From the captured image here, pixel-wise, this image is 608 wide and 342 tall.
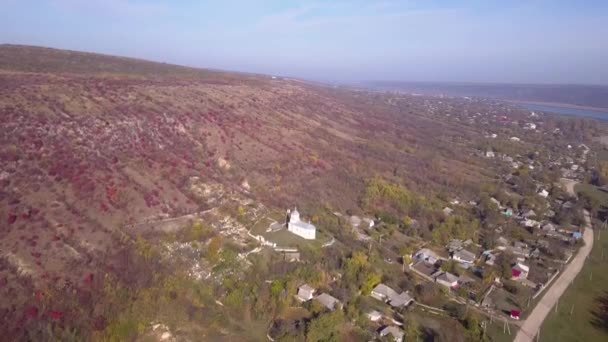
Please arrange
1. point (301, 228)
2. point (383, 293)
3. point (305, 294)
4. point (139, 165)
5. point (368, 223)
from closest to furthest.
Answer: point (305, 294)
point (383, 293)
point (301, 228)
point (139, 165)
point (368, 223)

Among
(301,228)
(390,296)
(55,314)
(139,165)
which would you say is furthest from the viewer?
(139,165)

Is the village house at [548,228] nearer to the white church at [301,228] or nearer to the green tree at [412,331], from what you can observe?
the green tree at [412,331]

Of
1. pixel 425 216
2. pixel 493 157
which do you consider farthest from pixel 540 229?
pixel 493 157

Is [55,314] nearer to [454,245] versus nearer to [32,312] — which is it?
[32,312]

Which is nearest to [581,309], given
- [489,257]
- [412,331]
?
[489,257]

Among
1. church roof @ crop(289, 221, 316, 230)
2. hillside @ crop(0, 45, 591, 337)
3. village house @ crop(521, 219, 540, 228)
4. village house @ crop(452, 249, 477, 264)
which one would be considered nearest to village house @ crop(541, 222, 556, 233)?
village house @ crop(521, 219, 540, 228)

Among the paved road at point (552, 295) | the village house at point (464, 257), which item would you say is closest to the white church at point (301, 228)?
the village house at point (464, 257)

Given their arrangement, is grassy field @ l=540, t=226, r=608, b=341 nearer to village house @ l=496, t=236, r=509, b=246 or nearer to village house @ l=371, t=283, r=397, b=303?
village house @ l=496, t=236, r=509, b=246
